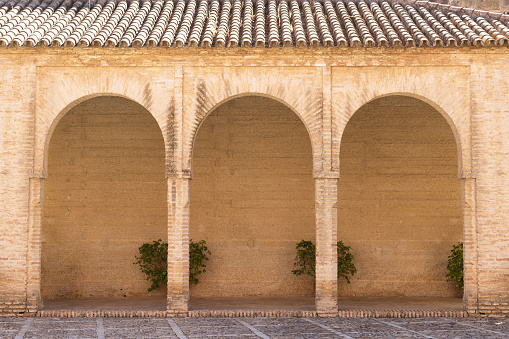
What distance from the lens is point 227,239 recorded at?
13.8 m

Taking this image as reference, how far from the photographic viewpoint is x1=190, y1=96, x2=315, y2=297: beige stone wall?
45.2 ft

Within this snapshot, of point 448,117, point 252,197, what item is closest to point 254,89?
point 252,197

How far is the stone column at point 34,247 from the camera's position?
436 inches

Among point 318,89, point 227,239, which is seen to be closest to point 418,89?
point 318,89

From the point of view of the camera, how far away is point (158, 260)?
44.5 feet

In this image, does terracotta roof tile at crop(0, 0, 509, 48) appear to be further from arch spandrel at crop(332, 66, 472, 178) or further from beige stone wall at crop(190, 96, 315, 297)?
beige stone wall at crop(190, 96, 315, 297)

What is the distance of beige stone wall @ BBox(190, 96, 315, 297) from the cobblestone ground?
2.96 metres

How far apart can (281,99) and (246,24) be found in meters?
1.95

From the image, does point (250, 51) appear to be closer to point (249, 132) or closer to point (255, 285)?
point (249, 132)

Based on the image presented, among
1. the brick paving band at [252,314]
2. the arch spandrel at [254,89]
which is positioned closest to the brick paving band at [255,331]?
the brick paving band at [252,314]

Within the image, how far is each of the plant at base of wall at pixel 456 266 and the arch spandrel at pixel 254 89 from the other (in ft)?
13.5

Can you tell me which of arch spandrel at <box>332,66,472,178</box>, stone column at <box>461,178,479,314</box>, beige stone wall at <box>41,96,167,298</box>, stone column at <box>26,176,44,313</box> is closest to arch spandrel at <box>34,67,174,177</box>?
stone column at <box>26,176,44,313</box>

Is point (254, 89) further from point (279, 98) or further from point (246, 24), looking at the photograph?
point (246, 24)

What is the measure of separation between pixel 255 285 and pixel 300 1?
607cm
